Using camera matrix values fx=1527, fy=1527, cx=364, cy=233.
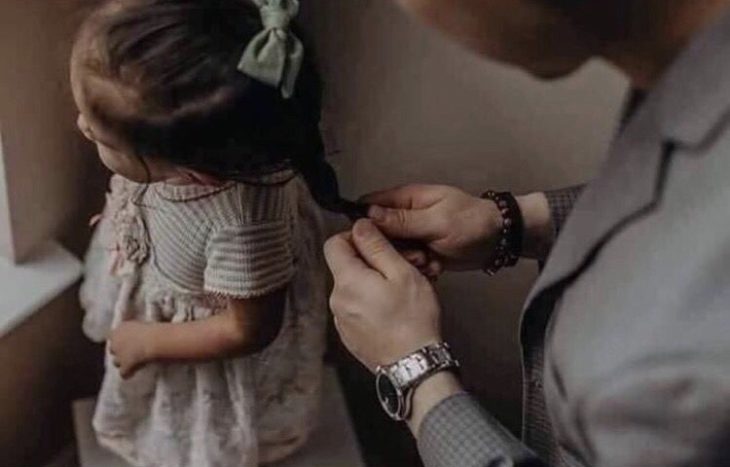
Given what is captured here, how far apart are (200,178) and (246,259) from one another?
74 mm

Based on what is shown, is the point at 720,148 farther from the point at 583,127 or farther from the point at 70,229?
the point at 70,229

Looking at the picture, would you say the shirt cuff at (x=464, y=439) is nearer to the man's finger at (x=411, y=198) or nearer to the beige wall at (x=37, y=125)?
the man's finger at (x=411, y=198)

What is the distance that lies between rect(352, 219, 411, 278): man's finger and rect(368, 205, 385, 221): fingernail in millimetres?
16

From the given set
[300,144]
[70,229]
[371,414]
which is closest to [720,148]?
[300,144]

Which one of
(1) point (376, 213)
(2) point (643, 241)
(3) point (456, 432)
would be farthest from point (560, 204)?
(2) point (643, 241)

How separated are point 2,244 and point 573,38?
2.50 ft

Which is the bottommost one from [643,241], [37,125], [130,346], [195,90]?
[130,346]

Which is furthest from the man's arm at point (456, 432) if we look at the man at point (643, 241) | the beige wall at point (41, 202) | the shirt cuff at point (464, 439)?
the beige wall at point (41, 202)

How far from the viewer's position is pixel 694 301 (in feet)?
2.22

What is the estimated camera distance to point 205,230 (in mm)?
1090

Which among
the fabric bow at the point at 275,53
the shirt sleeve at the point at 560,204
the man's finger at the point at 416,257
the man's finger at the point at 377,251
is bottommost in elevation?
the man's finger at the point at 416,257

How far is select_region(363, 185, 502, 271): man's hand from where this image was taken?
108cm

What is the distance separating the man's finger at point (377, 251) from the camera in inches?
40.1

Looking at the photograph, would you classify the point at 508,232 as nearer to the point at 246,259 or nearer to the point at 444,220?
the point at 444,220
